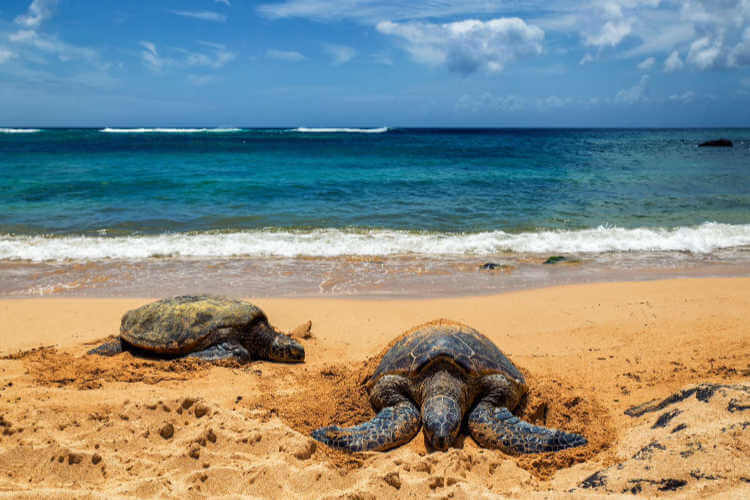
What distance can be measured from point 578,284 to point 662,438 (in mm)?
5592

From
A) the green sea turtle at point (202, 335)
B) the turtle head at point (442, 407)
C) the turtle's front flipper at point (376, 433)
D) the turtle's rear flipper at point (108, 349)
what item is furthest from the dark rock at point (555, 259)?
the turtle's rear flipper at point (108, 349)

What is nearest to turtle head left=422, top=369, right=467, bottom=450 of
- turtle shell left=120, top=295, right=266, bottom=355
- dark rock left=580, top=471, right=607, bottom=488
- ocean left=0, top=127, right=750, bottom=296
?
dark rock left=580, top=471, right=607, bottom=488

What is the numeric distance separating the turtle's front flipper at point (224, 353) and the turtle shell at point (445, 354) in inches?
68.6

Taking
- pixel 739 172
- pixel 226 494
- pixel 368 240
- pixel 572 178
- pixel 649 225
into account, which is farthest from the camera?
pixel 739 172

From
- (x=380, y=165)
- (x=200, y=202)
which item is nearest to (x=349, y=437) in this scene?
(x=200, y=202)

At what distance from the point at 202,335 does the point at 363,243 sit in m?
6.45

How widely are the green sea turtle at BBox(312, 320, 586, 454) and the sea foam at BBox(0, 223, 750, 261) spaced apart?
6370 millimetres

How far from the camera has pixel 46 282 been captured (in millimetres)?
8633

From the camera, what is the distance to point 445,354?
4148mm

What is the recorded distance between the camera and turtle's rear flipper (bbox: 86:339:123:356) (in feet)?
18.4

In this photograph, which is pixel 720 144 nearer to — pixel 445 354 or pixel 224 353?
pixel 445 354

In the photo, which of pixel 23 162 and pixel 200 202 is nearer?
pixel 200 202

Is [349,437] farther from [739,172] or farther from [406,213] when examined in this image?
[739,172]

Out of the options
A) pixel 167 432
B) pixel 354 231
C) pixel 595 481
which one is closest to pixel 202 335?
pixel 167 432
